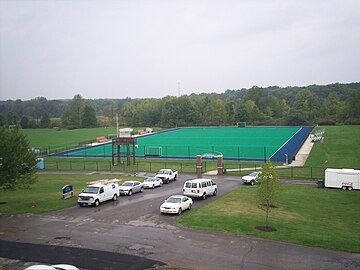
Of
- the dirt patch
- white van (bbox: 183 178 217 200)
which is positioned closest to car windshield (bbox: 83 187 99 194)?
white van (bbox: 183 178 217 200)

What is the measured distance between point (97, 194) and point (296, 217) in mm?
14008

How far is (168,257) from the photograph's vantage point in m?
17.8

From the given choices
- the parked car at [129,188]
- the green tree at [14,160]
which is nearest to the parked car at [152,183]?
the parked car at [129,188]

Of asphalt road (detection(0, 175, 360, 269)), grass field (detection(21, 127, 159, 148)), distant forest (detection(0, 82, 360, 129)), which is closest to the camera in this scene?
asphalt road (detection(0, 175, 360, 269))

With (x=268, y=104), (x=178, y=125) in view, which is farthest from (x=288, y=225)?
(x=268, y=104)

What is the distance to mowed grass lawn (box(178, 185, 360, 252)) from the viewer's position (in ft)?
68.6

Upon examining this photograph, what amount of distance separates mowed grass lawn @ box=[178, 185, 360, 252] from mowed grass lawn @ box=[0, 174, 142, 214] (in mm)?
10392

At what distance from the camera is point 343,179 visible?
120 ft

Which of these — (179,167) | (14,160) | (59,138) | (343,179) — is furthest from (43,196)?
(59,138)

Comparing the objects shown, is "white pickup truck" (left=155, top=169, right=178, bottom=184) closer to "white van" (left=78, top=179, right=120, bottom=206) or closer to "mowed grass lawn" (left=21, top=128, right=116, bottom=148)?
"white van" (left=78, top=179, right=120, bottom=206)

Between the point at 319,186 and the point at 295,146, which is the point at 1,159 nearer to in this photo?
the point at 319,186

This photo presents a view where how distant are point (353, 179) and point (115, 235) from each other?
78.3 feet

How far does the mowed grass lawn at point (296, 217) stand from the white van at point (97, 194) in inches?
282

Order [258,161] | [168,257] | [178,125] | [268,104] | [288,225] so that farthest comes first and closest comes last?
[268,104]
[178,125]
[258,161]
[288,225]
[168,257]
